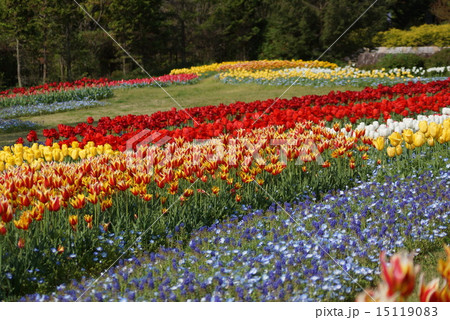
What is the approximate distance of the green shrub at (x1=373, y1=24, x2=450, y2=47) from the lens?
2873cm

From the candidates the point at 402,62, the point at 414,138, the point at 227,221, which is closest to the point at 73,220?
the point at 227,221

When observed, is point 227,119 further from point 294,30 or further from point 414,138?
point 294,30

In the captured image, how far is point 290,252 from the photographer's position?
3672mm

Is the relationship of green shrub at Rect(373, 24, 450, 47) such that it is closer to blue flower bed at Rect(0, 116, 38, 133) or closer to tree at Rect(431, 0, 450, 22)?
tree at Rect(431, 0, 450, 22)

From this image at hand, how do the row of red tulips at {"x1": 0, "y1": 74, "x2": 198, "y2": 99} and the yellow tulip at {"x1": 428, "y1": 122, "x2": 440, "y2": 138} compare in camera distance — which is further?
the row of red tulips at {"x1": 0, "y1": 74, "x2": 198, "y2": 99}

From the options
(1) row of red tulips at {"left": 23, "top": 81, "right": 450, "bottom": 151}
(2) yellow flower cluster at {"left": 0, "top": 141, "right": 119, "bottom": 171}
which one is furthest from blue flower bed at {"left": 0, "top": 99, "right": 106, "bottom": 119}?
(2) yellow flower cluster at {"left": 0, "top": 141, "right": 119, "bottom": 171}

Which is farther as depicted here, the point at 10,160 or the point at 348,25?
the point at 348,25

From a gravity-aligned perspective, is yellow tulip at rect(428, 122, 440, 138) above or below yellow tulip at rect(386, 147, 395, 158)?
above

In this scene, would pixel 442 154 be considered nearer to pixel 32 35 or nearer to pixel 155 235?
pixel 155 235

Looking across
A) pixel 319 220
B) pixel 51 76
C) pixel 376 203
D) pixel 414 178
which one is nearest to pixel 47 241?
pixel 319 220

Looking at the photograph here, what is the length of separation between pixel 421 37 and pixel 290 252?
29.4m

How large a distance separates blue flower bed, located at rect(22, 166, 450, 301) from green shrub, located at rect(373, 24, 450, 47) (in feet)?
88.3

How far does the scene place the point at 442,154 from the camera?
607cm

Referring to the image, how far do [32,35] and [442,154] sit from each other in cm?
1977
